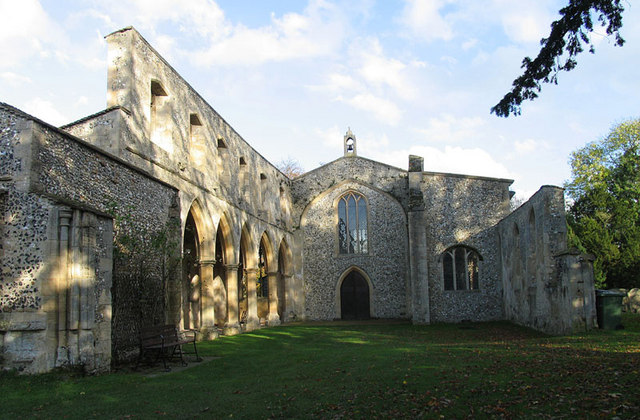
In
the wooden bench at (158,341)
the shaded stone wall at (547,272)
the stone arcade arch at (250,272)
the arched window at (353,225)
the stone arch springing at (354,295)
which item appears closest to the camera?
the wooden bench at (158,341)

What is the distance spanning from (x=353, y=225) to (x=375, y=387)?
19.7 meters

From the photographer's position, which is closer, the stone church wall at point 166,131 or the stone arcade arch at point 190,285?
the stone church wall at point 166,131

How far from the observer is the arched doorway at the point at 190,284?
67.3 ft

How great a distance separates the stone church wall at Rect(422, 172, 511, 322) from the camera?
955 inches

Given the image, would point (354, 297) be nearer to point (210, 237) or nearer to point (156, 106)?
point (210, 237)

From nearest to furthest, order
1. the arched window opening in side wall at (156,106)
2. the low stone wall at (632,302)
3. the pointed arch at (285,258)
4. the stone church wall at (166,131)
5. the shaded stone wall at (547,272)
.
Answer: the stone church wall at (166,131) < the shaded stone wall at (547,272) < the arched window opening in side wall at (156,106) < the low stone wall at (632,302) < the pointed arch at (285,258)

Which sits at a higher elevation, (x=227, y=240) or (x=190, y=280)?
(x=227, y=240)

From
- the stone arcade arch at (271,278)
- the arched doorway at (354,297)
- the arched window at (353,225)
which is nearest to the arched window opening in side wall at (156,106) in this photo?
the stone arcade arch at (271,278)

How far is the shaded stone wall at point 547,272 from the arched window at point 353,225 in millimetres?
Result: 7896

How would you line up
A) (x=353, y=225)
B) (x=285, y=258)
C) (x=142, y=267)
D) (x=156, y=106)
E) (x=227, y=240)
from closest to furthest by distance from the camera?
(x=142, y=267) → (x=156, y=106) → (x=227, y=240) → (x=285, y=258) → (x=353, y=225)

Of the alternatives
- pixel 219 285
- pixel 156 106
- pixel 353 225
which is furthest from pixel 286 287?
pixel 156 106

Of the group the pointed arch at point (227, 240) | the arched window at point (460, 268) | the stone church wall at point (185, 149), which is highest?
the stone church wall at point (185, 149)

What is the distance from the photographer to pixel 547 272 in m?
15.7

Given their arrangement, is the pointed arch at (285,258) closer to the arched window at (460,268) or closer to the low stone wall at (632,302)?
the arched window at (460,268)
